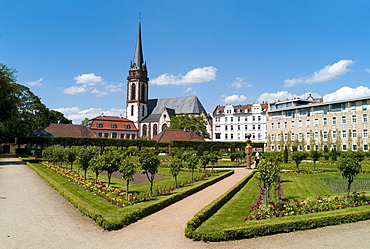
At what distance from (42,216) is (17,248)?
4109 mm

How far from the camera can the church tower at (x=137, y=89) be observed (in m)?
118

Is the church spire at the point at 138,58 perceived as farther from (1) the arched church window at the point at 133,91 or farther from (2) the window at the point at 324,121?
(2) the window at the point at 324,121

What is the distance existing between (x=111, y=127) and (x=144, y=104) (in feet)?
81.2

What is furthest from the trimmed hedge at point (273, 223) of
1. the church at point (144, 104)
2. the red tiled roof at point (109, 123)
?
the church at point (144, 104)

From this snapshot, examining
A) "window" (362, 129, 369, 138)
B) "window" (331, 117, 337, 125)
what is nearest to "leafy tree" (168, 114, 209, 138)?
"window" (331, 117, 337, 125)

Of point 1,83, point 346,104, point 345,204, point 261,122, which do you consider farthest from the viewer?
point 261,122

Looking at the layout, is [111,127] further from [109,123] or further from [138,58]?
[138,58]

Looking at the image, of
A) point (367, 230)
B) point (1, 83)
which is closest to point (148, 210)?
point (367, 230)

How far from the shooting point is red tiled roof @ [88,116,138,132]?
316 ft

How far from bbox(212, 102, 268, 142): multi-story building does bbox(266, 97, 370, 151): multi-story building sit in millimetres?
10940

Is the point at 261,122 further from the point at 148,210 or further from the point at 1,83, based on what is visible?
the point at 148,210

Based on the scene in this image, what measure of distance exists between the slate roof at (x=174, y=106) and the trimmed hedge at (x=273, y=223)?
92701 millimetres

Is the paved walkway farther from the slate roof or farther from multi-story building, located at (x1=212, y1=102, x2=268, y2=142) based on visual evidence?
the slate roof

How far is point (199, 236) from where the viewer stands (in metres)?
10.9
